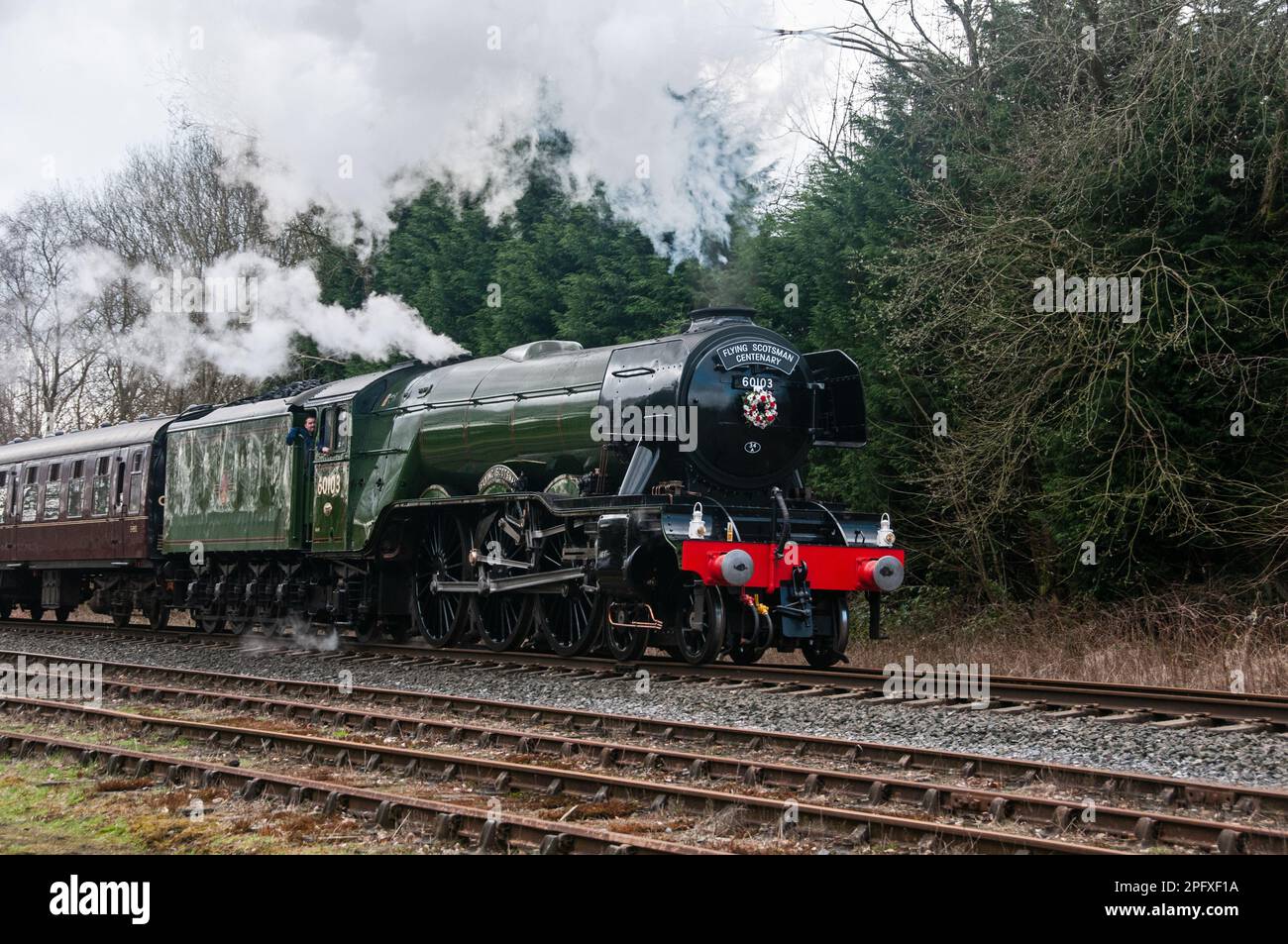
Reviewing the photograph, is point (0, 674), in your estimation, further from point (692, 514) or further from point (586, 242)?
point (586, 242)

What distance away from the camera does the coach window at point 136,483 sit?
1939 cm

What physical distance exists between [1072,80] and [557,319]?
9961mm

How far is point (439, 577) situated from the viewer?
14.8 metres

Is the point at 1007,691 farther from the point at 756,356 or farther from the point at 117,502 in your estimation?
the point at 117,502

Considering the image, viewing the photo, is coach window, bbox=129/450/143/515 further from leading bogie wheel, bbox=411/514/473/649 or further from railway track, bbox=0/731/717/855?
railway track, bbox=0/731/717/855

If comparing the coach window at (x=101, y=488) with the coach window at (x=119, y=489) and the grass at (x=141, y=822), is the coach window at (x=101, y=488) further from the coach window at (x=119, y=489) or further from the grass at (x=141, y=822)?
the grass at (x=141, y=822)

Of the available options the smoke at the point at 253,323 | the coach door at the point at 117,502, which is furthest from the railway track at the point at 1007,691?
the coach door at the point at 117,502

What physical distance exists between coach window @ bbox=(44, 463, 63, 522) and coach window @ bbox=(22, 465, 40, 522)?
436 mm

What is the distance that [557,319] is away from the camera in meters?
22.0

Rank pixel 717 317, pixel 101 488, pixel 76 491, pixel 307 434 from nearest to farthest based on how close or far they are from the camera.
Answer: pixel 717 317 < pixel 307 434 < pixel 101 488 < pixel 76 491

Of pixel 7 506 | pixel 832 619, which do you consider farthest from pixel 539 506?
pixel 7 506

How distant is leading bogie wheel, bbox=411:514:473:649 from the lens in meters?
14.8

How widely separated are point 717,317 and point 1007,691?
179 inches

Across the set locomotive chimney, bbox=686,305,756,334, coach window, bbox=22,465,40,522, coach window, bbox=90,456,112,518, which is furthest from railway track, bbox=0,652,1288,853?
coach window, bbox=22,465,40,522
